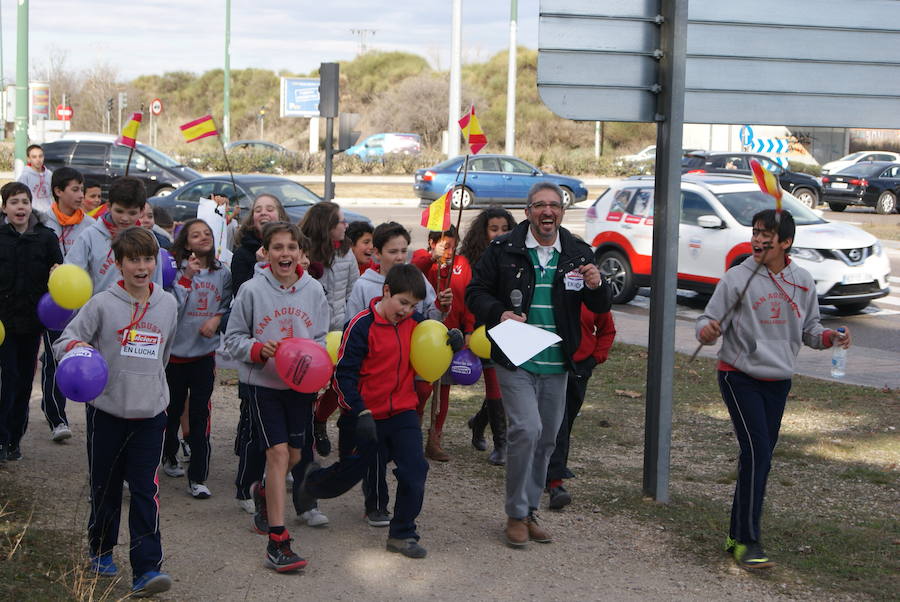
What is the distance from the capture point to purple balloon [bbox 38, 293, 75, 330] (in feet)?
21.0

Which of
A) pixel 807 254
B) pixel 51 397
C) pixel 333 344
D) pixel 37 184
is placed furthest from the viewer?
pixel 807 254

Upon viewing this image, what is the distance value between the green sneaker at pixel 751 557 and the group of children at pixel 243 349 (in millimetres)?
1620

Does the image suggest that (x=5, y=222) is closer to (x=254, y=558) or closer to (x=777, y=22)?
(x=254, y=558)

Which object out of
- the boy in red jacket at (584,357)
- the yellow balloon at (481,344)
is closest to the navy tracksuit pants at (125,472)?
the yellow balloon at (481,344)

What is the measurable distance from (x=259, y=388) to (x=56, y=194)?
291cm

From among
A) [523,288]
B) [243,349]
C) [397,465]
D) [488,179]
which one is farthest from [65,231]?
[488,179]

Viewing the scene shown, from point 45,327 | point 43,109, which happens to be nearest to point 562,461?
point 45,327

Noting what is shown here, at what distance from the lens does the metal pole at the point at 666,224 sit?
20.7 ft

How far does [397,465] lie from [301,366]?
0.76 m

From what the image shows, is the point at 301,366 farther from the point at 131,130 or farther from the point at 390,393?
the point at 131,130

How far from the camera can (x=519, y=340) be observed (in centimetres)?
541

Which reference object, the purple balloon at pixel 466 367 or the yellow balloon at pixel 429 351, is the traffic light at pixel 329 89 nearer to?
the purple balloon at pixel 466 367

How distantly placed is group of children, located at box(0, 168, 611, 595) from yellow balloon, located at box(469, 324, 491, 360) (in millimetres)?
272

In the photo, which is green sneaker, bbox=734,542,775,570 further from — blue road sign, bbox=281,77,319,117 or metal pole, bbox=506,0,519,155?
blue road sign, bbox=281,77,319,117
